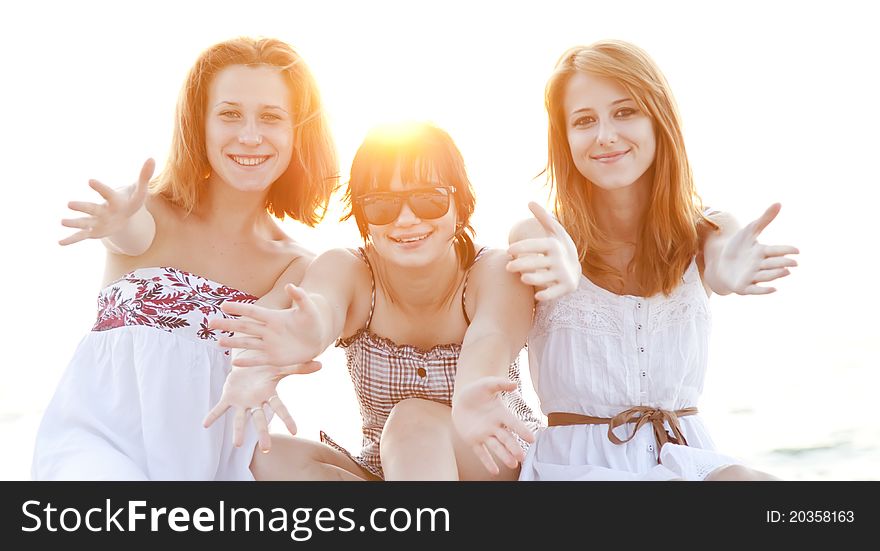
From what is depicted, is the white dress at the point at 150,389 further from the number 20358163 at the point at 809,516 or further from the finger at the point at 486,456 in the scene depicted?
the number 20358163 at the point at 809,516

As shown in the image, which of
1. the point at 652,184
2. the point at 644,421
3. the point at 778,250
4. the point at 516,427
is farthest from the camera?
the point at 652,184

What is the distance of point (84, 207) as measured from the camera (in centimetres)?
264

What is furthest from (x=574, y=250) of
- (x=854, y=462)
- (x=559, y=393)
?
(x=854, y=462)

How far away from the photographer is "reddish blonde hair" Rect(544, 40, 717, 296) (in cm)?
287

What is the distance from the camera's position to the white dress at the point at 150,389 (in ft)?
9.18

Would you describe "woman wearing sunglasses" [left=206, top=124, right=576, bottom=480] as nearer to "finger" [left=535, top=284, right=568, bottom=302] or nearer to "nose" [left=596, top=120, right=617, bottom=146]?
"finger" [left=535, top=284, right=568, bottom=302]

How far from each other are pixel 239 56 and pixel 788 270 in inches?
70.5

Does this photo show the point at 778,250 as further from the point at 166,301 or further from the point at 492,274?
the point at 166,301

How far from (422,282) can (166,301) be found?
0.82 metres

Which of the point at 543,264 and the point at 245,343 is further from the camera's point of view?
the point at 543,264

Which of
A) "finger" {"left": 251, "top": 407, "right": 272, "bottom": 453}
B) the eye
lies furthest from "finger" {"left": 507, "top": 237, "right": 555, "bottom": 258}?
"finger" {"left": 251, "top": 407, "right": 272, "bottom": 453}

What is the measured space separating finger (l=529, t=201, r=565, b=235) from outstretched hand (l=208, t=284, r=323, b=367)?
→ 633 millimetres

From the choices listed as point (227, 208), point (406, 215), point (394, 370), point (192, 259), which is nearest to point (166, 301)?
point (192, 259)

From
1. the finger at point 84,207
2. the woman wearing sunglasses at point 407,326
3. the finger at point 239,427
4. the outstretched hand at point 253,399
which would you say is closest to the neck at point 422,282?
the woman wearing sunglasses at point 407,326
